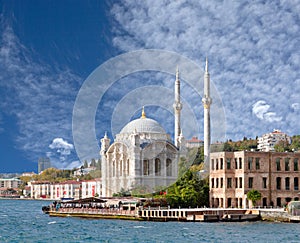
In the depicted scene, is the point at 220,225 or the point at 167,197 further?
the point at 167,197

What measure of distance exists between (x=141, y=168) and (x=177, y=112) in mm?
12030

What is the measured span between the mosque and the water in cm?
3050

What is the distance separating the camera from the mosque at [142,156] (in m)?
89.7

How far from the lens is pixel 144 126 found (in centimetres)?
9675

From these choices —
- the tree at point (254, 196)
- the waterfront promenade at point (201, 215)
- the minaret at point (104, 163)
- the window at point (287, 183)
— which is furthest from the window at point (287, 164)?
the minaret at point (104, 163)

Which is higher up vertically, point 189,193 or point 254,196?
point 189,193

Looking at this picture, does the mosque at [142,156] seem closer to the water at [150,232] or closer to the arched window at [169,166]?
the arched window at [169,166]

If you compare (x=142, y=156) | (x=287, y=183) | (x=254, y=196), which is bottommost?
(x=254, y=196)

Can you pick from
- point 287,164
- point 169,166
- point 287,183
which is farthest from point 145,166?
point 287,183

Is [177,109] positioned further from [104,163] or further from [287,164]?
[287,164]

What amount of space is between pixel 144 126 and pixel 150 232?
49.6 m

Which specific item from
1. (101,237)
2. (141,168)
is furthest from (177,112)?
(101,237)

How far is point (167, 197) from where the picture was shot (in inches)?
2653

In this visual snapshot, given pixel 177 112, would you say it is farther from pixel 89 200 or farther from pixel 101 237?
pixel 101 237
